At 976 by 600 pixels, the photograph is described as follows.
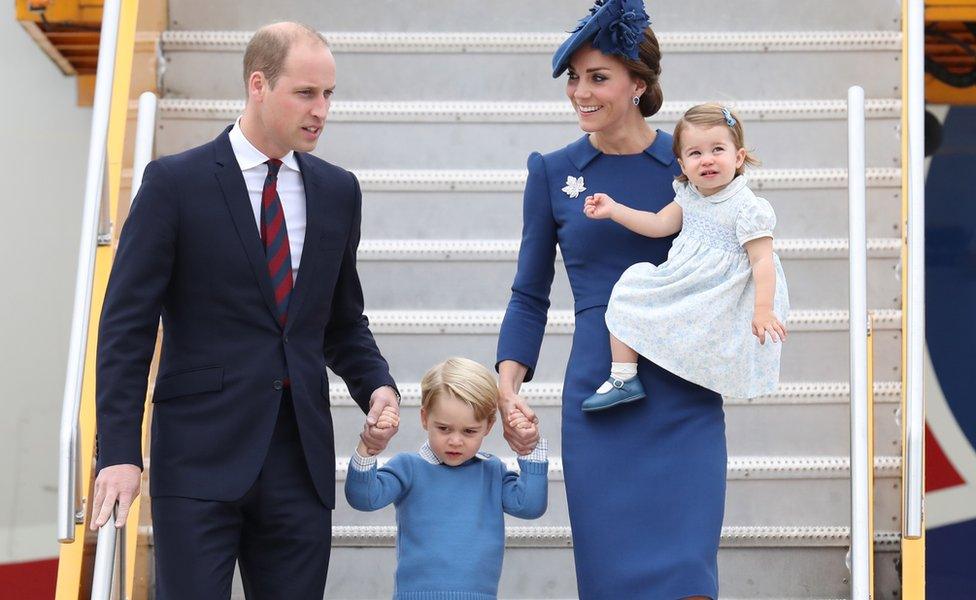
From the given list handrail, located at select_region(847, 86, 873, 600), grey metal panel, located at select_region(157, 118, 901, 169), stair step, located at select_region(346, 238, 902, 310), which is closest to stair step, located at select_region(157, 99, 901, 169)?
grey metal panel, located at select_region(157, 118, 901, 169)

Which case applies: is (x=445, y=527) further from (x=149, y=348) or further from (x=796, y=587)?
(x=796, y=587)

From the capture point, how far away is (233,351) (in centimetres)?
244

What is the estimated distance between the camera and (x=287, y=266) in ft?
8.16

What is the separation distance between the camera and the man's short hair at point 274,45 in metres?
2.43

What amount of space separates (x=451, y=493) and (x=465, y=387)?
0.74 ft

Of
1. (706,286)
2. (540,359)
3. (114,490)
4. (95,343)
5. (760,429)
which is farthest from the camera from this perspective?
(540,359)

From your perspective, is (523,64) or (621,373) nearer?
(621,373)

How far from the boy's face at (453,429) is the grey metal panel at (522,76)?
6.76 feet

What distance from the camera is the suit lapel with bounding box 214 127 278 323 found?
95.9 inches

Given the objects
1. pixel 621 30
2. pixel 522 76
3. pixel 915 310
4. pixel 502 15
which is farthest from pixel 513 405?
pixel 502 15

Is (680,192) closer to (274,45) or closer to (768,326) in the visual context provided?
(768,326)

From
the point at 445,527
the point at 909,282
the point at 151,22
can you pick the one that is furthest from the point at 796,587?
the point at 151,22

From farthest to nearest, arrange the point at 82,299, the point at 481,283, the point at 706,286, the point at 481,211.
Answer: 1. the point at 481,211
2. the point at 481,283
3. the point at 82,299
4. the point at 706,286

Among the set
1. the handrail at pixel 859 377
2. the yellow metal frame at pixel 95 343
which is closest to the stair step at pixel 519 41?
the yellow metal frame at pixel 95 343
